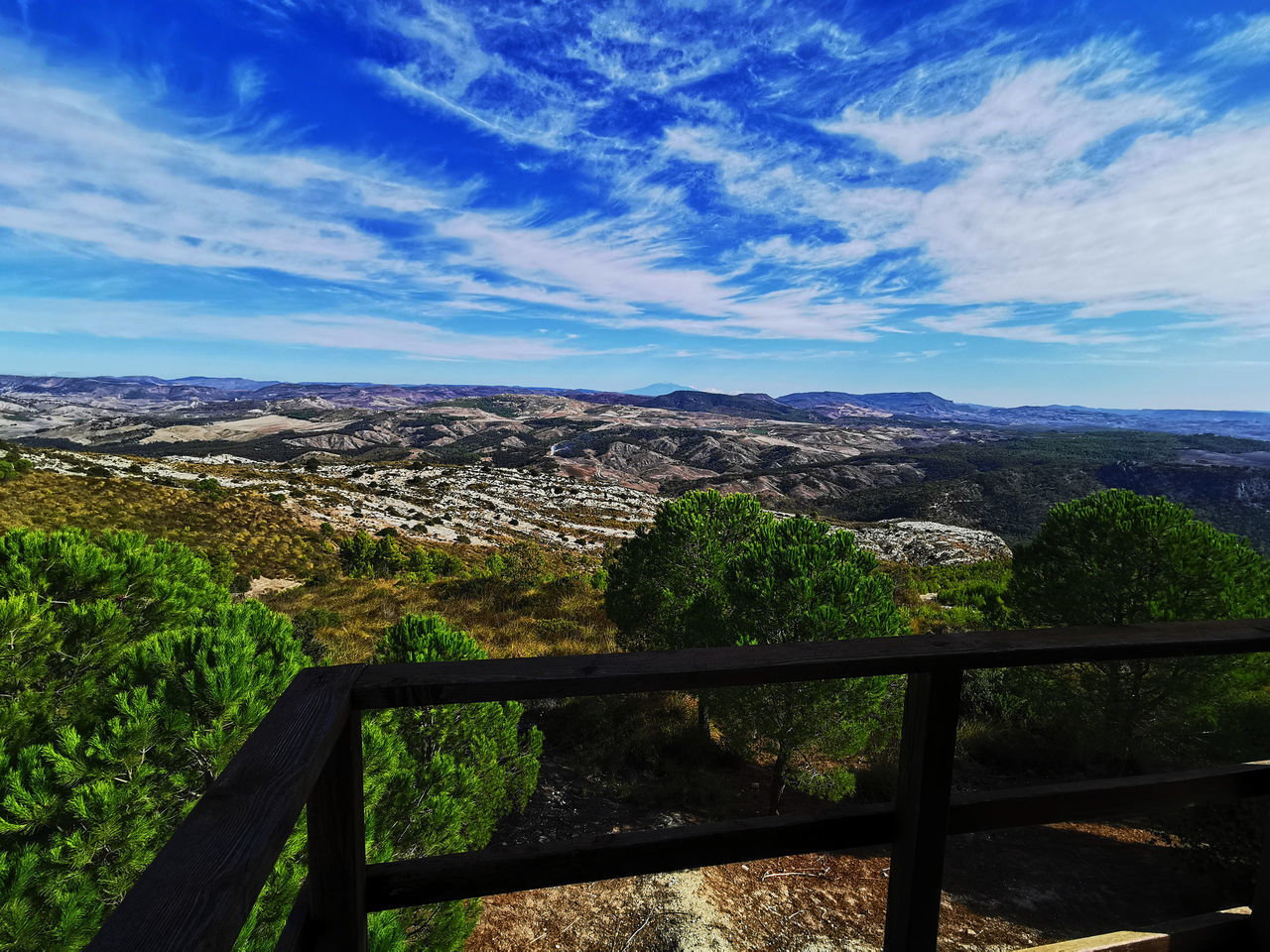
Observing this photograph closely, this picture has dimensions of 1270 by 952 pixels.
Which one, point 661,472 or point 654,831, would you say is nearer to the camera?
point 654,831

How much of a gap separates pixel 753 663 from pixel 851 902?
19.9 feet

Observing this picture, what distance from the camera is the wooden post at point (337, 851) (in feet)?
4.25

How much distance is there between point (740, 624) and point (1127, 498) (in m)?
5.18

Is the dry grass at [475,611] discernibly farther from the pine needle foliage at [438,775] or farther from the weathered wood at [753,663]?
the weathered wood at [753,663]

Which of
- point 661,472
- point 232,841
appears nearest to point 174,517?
point 232,841

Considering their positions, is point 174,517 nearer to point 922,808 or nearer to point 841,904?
point 841,904

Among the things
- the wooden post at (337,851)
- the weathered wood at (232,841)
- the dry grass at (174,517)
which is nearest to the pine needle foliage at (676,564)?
the wooden post at (337,851)

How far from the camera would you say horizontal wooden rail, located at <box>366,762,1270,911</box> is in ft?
4.73

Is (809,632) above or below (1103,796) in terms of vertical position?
below

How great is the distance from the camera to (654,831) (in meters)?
1.46

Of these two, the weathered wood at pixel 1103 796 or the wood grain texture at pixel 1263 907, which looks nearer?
the weathered wood at pixel 1103 796

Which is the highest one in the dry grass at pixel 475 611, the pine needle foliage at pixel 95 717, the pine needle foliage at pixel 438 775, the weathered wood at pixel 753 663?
the weathered wood at pixel 753 663

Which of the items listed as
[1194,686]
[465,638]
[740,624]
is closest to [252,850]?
[465,638]

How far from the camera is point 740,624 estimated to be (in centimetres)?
752
